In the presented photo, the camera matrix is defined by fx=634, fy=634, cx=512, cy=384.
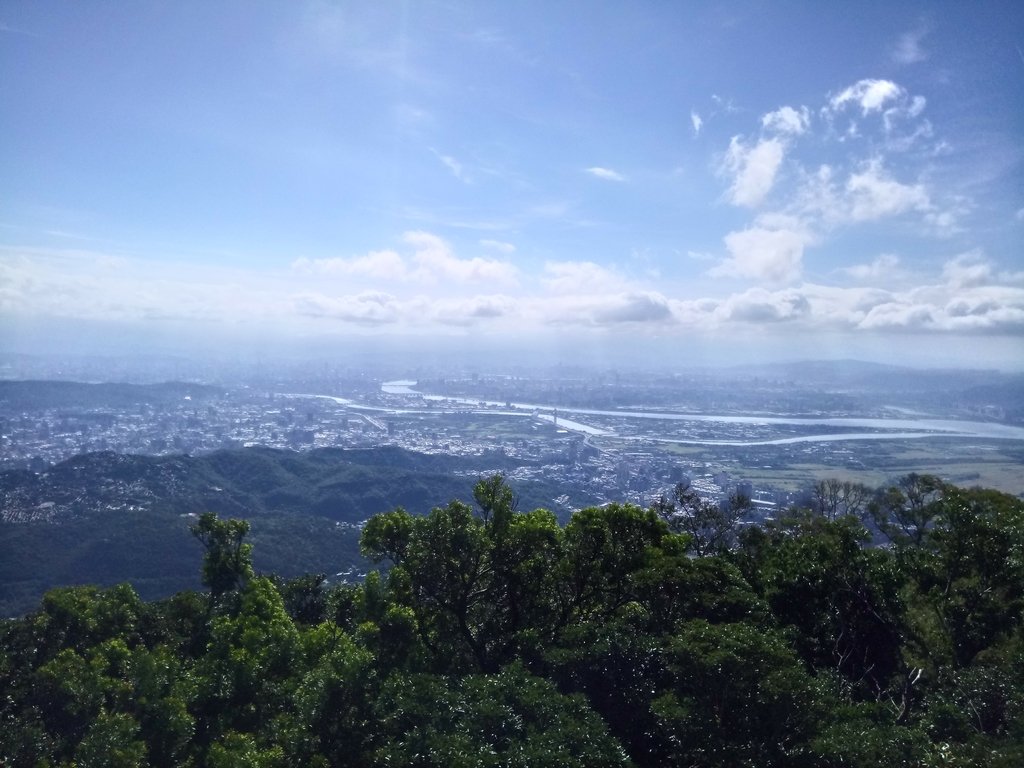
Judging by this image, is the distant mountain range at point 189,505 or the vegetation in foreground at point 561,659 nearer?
the vegetation in foreground at point 561,659

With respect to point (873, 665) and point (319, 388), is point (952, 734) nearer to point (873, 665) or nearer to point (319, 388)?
point (873, 665)

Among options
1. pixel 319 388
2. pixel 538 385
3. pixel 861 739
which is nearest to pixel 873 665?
pixel 861 739

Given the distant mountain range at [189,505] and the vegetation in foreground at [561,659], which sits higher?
the vegetation in foreground at [561,659]

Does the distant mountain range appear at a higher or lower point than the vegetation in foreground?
lower

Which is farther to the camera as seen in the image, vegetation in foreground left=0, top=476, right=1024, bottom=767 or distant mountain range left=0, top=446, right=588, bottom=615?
distant mountain range left=0, top=446, right=588, bottom=615
